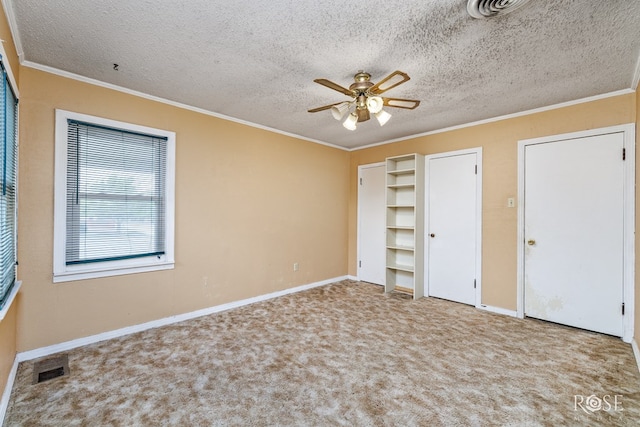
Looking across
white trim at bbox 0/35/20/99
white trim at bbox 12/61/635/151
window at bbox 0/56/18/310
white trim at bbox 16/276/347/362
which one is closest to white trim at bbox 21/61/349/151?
white trim at bbox 12/61/635/151

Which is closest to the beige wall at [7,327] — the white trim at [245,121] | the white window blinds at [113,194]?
the white trim at [245,121]

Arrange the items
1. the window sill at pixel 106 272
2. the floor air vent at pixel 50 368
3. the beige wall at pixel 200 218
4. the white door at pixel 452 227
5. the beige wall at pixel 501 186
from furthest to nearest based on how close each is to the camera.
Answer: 1. the white door at pixel 452 227
2. the beige wall at pixel 501 186
3. the window sill at pixel 106 272
4. the beige wall at pixel 200 218
5. the floor air vent at pixel 50 368

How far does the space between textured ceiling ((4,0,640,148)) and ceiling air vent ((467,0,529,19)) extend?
0.07 metres

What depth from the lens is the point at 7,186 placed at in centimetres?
193

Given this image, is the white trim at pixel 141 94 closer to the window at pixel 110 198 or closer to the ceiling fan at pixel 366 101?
the window at pixel 110 198

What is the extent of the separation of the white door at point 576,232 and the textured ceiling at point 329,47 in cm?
65

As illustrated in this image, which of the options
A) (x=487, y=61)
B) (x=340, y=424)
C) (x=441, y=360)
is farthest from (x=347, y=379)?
(x=487, y=61)

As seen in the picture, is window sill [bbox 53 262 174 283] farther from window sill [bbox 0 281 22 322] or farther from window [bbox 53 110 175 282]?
window sill [bbox 0 281 22 322]

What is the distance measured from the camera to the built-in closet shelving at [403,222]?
430 cm

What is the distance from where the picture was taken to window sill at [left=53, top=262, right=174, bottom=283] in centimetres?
257

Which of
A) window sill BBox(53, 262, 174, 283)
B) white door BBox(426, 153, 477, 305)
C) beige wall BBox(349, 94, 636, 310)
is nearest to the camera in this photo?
window sill BBox(53, 262, 174, 283)

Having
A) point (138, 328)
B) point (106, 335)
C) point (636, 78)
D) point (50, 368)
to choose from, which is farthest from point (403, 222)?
point (50, 368)

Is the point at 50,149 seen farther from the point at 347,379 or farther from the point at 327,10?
the point at 347,379

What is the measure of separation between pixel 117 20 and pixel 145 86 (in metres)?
1.05
